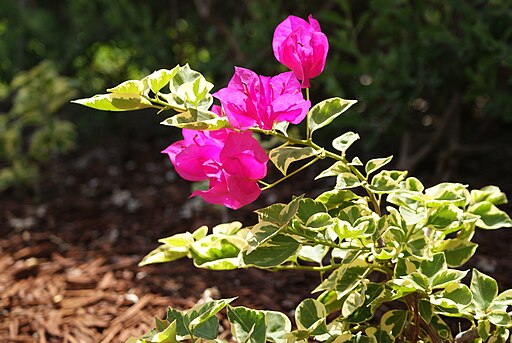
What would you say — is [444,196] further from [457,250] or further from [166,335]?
[166,335]

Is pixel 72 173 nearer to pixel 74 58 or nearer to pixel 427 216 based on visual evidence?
pixel 74 58

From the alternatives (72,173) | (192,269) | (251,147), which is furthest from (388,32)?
(72,173)

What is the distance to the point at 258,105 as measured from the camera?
1.21 m

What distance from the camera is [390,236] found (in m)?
1.37

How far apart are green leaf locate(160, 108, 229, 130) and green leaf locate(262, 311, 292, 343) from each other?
38cm

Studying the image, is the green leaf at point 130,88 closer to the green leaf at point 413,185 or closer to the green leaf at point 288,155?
the green leaf at point 288,155

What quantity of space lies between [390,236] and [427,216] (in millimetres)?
85

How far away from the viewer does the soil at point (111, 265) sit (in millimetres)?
2033

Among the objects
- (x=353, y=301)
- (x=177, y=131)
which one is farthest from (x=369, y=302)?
(x=177, y=131)

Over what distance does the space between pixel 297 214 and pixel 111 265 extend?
128 cm

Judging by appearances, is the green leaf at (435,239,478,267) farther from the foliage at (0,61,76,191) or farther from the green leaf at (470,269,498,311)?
the foliage at (0,61,76,191)

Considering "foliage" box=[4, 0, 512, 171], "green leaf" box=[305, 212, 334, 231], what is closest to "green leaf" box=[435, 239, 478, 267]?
"green leaf" box=[305, 212, 334, 231]

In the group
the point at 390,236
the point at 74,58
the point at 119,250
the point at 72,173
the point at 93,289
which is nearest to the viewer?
the point at 390,236

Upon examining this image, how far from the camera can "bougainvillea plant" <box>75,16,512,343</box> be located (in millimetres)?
1219
